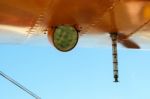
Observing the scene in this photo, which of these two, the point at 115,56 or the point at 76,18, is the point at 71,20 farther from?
the point at 115,56

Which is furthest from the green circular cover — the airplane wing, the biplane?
the airplane wing

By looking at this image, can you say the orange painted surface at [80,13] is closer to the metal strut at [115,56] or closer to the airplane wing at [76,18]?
the airplane wing at [76,18]

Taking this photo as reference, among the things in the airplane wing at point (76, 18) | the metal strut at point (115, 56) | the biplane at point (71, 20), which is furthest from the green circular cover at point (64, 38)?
the metal strut at point (115, 56)

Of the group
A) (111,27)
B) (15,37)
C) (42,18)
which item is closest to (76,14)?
(42,18)

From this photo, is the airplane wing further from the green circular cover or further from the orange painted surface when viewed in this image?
the green circular cover

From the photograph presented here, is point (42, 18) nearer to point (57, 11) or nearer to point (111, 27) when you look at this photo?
point (57, 11)

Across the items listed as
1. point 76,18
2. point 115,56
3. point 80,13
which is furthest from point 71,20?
point 115,56
